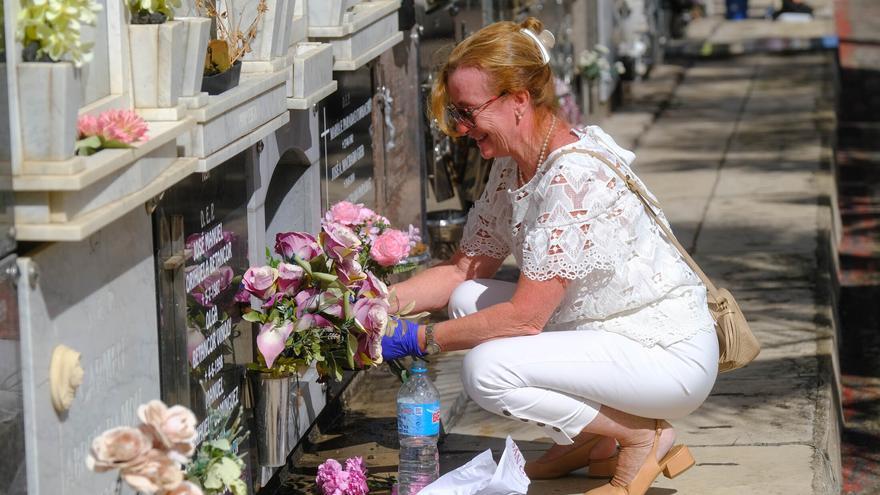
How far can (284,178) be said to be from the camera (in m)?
5.33

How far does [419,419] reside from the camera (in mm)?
4488

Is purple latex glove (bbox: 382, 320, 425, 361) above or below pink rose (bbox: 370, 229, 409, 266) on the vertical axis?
below

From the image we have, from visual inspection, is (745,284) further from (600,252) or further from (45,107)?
(45,107)

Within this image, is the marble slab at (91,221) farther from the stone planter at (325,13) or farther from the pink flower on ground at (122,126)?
the stone planter at (325,13)

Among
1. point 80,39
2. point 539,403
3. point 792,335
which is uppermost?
point 80,39

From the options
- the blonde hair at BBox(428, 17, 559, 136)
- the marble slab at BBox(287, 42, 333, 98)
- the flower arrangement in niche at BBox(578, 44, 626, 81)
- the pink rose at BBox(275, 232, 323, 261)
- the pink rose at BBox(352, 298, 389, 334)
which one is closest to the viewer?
the pink rose at BBox(352, 298, 389, 334)

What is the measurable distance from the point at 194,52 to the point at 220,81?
0.40 metres

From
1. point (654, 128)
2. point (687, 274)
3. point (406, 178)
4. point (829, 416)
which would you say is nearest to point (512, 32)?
point (687, 274)

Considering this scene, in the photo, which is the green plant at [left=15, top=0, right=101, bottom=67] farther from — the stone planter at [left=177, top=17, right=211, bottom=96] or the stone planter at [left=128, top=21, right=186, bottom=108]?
the stone planter at [left=177, top=17, right=211, bottom=96]

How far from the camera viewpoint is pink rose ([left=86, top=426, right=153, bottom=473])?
2.94 metres

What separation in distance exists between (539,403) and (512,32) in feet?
3.57

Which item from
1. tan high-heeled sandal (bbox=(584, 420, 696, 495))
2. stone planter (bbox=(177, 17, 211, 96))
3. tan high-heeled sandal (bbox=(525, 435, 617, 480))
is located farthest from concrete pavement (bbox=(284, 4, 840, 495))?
stone planter (bbox=(177, 17, 211, 96))

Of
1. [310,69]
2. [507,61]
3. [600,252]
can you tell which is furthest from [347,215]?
[600,252]

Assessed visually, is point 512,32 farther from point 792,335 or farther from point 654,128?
point 654,128
